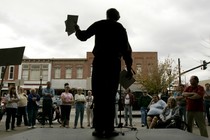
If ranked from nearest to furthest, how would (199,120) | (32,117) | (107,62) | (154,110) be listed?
(107,62) < (199,120) < (154,110) < (32,117)

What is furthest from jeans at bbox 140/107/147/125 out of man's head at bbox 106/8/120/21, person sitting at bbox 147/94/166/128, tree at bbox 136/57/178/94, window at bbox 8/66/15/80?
window at bbox 8/66/15/80

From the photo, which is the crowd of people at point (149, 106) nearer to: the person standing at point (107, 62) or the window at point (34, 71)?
the person standing at point (107, 62)

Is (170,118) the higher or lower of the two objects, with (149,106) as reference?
lower

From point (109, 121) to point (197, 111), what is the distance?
146 inches

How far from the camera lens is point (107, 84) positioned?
4359mm

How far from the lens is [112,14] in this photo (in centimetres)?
473

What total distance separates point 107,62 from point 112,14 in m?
0.87

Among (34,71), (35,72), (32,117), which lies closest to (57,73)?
(35,72)

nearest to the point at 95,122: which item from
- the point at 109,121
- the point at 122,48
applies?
the point at 109,121

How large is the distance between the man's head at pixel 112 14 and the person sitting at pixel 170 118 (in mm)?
4134

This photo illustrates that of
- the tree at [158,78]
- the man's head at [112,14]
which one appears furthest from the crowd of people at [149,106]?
the tree at [158,78]

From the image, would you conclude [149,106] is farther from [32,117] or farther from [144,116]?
[32,117]

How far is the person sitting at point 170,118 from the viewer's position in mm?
7836

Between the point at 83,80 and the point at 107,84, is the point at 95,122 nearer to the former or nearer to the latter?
the point at 107,84
